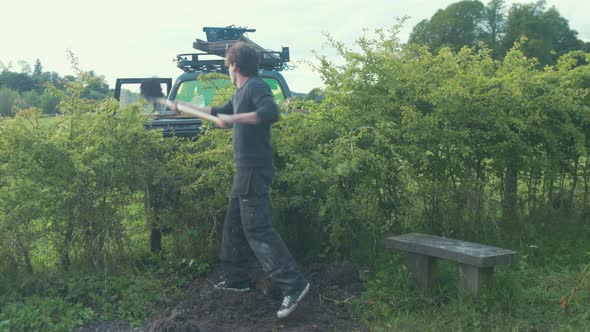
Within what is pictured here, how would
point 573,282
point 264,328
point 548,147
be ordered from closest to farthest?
point 264,328 < point 573,282 < point 548,147

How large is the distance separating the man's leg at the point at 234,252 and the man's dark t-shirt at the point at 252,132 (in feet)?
1.92

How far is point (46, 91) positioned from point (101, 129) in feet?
1.87

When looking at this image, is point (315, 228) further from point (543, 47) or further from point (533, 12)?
point (533, 12)

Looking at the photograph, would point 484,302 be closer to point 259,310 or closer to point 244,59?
point 259,310

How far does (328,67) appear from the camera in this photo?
5.76 metres

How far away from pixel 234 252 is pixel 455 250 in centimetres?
174

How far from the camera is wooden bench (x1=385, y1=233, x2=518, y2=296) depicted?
429 centimetres

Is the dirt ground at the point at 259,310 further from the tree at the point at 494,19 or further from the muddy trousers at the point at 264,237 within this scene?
the tree at the point at 494,19

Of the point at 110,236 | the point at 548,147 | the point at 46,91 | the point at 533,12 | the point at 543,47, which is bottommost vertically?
the point at 110,236

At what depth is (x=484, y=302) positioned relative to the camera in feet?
14.1

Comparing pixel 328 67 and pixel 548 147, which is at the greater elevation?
pixel 328 67

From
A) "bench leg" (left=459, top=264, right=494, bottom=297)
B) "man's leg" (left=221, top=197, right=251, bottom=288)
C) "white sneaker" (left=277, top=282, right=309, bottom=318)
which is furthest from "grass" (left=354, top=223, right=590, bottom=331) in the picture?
"man's leg" (left=221, top=197, right=251, bottom=288)

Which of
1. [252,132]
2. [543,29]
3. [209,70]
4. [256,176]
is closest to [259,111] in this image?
[252,132]

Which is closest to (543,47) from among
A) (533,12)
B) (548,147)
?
(533,12)
